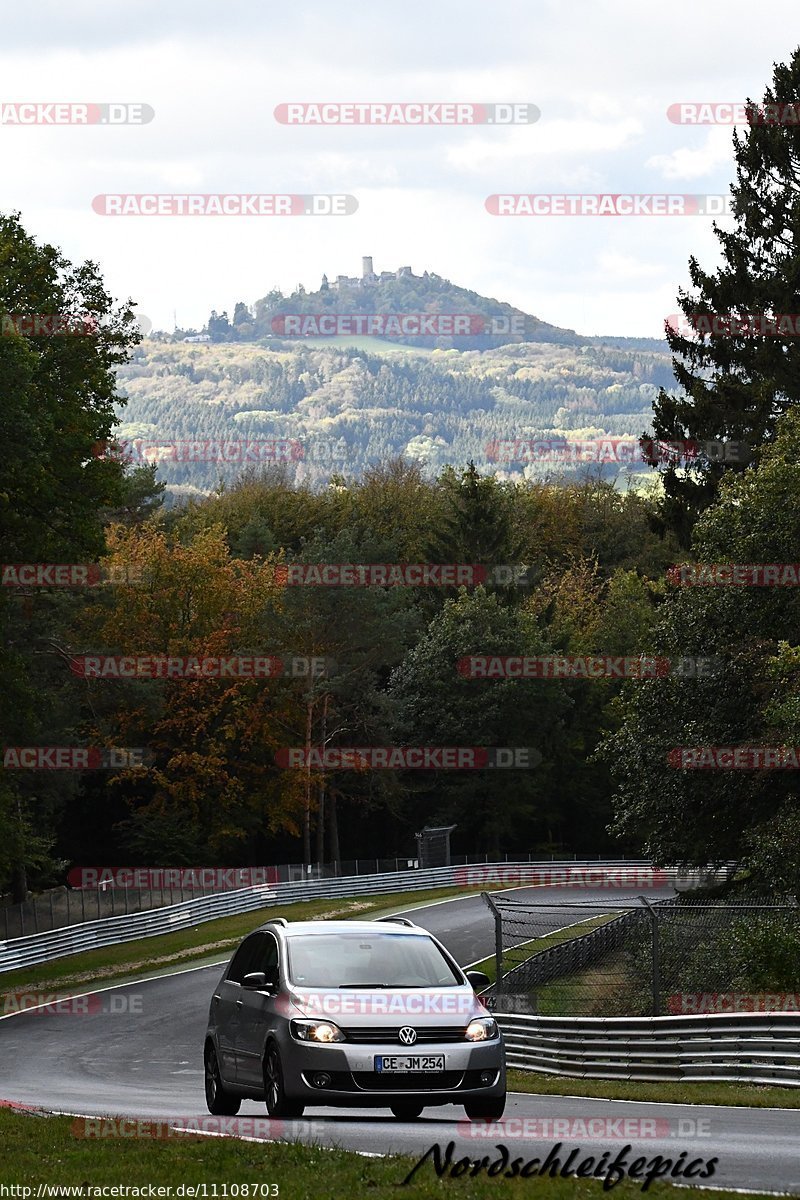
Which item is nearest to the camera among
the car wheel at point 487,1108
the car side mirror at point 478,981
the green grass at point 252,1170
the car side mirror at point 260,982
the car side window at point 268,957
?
the green grass at point 252,1170

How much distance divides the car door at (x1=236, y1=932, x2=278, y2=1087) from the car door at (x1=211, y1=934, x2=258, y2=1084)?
0.13 meters

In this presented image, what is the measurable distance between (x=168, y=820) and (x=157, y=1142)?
2432 inches

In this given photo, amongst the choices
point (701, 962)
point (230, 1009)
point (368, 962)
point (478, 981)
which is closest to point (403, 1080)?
point (368, 962)

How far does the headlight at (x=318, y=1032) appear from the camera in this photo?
12.8 metres

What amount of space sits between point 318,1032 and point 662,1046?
702 centimetres

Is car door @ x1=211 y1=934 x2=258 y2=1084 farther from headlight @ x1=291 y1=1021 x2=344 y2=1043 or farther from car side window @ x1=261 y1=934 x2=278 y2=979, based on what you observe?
headlight @ x1=291 y1=1021 x2=344 y2=1043

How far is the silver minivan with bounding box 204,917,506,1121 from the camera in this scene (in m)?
12.7

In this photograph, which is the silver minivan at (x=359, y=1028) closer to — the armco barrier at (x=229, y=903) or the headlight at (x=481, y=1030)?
the headlight at (x=481, y=1030)

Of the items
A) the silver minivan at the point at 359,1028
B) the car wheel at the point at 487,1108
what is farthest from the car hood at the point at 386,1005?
the car wheel at the point at 487,1108

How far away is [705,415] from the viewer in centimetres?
4569

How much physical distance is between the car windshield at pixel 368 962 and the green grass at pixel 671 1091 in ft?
9.91

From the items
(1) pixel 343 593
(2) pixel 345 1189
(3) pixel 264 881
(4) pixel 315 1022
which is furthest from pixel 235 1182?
(1) pixel 343 593

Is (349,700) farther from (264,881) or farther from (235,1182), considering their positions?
(235,1182)

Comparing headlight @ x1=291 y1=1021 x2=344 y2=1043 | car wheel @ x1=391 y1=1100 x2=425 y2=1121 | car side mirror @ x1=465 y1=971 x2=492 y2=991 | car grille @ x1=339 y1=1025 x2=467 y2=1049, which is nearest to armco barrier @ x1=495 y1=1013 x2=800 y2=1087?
car side mirror @ x1=465 y1=971 x2=492 y2=991
